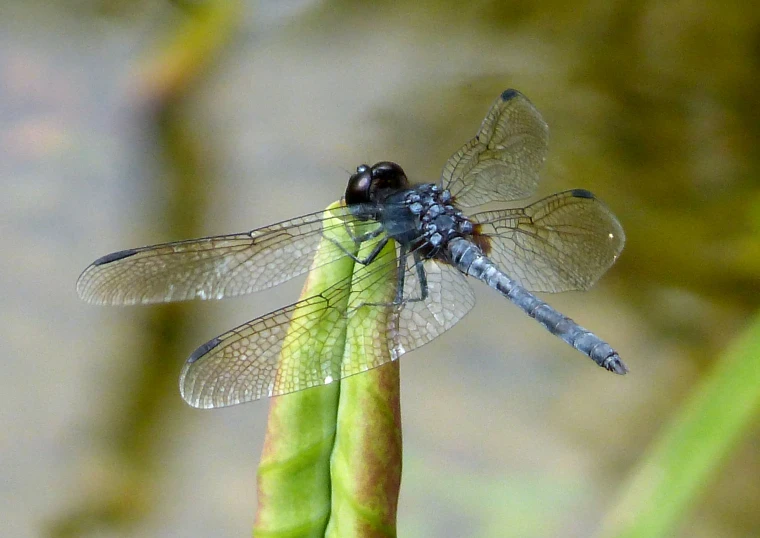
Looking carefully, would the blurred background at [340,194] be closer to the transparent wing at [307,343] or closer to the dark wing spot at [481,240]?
the dark wing spot at [481,240]

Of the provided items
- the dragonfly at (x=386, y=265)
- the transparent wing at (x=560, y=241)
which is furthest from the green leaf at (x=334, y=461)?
the transparent wing at (x=560, y=241)

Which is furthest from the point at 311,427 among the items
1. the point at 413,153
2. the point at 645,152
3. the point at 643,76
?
the point at 643,76

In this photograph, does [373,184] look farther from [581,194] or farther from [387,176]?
[581,194]

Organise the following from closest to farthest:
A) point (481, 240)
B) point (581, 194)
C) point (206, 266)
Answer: point (206, 266), point (581, 194), point (481, 240)

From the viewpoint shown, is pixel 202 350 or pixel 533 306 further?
pixel 533 306

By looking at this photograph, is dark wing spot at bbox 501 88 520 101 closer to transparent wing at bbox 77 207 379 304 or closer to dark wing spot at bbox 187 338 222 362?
transparent wing at bbox 77 207 379 304

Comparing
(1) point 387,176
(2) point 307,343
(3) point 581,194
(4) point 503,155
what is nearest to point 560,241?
(3) point 581,194

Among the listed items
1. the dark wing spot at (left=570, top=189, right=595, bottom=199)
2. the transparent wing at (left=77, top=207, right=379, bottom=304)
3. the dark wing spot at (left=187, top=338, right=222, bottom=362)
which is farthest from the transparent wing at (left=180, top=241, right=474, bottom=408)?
the dark wing spot at (left=570, top=189, right=595, bottom=199)
